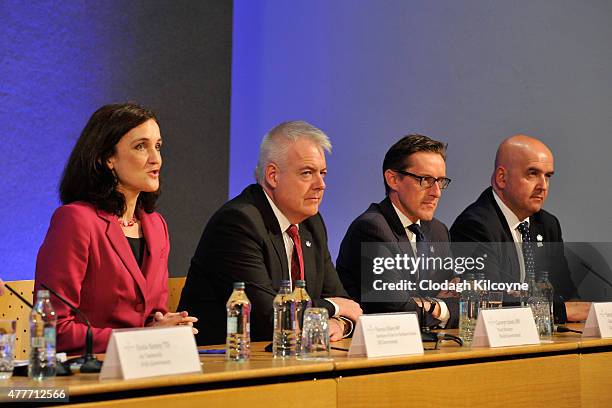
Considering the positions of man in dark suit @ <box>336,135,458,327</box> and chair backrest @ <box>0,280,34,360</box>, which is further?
man in dark suit @ <box>336,135,458,327</box>

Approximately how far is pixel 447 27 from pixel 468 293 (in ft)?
9.56

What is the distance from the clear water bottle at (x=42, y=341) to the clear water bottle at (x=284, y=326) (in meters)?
0.59

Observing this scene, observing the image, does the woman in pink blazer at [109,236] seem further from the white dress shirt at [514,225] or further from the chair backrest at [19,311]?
the white dress shirt at [514,225]

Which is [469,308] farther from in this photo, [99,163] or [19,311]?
[19,311]

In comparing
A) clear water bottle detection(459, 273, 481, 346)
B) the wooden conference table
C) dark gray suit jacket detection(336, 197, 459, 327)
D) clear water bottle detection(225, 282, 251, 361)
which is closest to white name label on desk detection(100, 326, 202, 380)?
the wooden conference table

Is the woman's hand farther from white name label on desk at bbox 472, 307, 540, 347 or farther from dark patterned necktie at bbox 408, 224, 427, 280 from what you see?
dark patterned necktie at bbox 408, 224, 427, 280

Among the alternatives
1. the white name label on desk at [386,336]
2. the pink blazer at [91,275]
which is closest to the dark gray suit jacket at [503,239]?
the white name label on desk at [386,336]

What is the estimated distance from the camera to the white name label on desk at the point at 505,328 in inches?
94.8

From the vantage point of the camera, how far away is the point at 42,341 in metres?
1.70

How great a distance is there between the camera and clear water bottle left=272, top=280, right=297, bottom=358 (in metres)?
2.09

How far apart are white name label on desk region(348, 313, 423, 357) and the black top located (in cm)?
87

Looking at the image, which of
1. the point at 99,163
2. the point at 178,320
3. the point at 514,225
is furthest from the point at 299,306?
the point at 514,225

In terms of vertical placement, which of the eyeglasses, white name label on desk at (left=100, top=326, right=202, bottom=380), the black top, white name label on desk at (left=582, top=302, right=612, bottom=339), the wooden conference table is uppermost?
the eyeglasses

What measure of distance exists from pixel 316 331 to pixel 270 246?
0.88m
